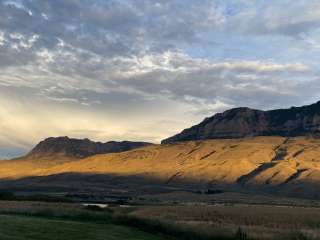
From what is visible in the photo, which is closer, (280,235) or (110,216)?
(280,235)

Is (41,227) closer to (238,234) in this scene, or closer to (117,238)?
(117,238)

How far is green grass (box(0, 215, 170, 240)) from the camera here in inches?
1371

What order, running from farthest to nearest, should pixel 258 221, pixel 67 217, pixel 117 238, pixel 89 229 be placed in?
pixel 258 221 → pixel 67 217 → pixel 89 229 → pixel 117 238

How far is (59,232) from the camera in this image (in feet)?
123

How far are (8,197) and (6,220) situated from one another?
6481cm

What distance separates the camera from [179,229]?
46.5 metres

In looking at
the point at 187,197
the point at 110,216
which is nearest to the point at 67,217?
the point at 110,216

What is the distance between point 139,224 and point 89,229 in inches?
387

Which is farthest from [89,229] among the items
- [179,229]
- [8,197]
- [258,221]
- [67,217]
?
[8,197]

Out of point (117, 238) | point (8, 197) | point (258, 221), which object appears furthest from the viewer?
point (8, 197)

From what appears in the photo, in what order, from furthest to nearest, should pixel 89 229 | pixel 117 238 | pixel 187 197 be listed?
A: pixel 187 197 → pixel 89 229 → pixel 117 238

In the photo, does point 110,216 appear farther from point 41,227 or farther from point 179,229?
point 41,227

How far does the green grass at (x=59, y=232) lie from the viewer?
34.8 metres

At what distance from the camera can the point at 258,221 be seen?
62.9 meters
